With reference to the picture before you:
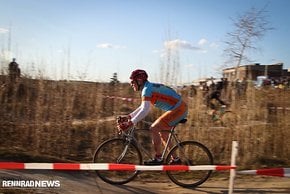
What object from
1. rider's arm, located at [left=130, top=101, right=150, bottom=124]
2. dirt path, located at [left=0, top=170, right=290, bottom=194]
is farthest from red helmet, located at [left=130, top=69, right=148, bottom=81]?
dirt path, located at [left=0, top=170, right=290, bottom=194]

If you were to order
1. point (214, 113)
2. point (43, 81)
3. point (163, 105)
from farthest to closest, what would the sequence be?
1. point (214, 113)
2. point (43, 81)
3. point (163, 105)

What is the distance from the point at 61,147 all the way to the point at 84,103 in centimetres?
184

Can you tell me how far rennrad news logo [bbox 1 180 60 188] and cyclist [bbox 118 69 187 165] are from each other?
151cm

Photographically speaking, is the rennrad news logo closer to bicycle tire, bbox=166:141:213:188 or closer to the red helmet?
bicycle tire, bbox=166:141:213:188

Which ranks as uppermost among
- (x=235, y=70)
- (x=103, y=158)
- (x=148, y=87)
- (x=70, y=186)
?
(x=235, y=70)

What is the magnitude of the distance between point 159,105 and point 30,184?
8.65 feet

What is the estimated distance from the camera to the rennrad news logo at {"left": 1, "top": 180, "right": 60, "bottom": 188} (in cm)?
616

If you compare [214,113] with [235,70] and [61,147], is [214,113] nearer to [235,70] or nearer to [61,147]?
[235,70]

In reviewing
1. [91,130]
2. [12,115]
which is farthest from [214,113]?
[12,115]

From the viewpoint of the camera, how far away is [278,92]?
1138cm

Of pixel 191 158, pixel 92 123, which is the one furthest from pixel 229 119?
pixel 92 123

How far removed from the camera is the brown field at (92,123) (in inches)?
357

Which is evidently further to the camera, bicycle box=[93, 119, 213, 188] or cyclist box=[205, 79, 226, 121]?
cyclist box=[205, 79, 226, 121]

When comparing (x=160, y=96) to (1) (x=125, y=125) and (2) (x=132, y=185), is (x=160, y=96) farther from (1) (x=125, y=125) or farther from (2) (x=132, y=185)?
(2) (x=132, y=185)
